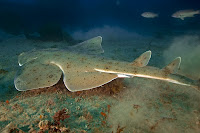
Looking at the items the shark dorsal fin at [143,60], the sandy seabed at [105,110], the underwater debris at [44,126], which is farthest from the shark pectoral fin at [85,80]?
the underwater debris at [44,126]

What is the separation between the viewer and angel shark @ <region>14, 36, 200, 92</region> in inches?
133

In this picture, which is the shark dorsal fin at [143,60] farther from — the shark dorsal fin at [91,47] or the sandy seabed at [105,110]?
the shark dorsal fin at [91,47]

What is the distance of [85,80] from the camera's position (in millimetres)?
3523

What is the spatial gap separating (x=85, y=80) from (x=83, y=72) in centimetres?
35

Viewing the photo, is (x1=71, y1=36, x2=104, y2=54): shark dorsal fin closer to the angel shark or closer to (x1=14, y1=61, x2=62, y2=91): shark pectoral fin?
the angel shark

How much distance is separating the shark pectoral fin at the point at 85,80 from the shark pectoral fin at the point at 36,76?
351 mm

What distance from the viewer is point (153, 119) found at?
126 inches

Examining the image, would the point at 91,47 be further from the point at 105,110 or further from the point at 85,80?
the point at 105,110

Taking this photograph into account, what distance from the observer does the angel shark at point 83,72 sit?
3.39 meters

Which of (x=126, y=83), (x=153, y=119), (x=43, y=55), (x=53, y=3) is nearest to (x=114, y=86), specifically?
(x=126, y=83)

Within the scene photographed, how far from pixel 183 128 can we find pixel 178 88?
1895 millimetres

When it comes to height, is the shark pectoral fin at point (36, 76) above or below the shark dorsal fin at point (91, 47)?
below

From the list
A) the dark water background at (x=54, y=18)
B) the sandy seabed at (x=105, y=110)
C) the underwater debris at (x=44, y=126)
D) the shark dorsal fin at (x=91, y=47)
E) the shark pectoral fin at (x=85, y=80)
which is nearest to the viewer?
the underwater debris at (x=44, y=126)

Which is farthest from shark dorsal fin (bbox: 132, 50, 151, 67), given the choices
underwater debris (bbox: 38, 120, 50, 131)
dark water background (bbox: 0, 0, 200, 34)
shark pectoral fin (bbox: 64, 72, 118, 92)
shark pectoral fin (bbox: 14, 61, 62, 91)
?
dark water background (bbox: 0, 0, 200, 34)
